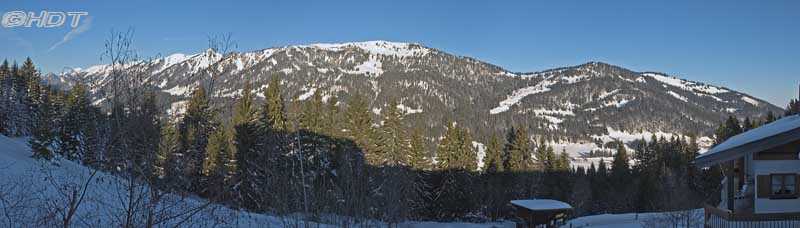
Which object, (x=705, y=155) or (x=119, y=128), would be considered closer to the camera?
(x=119, y=128)

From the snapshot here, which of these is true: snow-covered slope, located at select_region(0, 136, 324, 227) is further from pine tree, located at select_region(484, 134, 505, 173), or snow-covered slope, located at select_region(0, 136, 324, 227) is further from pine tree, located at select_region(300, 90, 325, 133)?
pine tree, located at select_region(484, 134, 505, 173)

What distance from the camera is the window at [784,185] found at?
40.2 ft

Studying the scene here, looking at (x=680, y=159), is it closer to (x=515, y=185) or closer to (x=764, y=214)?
(x=515, y=185)

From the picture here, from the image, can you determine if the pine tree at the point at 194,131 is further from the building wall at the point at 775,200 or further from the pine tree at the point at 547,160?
the pine tree at the point at 547,160

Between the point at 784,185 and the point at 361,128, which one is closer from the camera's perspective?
the point at 784,185

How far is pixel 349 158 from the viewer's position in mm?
13602

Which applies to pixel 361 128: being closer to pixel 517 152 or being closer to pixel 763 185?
pixel 517 152

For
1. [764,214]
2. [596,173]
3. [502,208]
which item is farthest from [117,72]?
[596,173]

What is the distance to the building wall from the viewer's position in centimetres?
1217

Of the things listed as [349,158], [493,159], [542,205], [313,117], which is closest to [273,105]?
[313,117]

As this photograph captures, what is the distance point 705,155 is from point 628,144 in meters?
185

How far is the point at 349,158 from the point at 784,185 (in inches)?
408

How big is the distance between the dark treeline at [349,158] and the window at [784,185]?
17.0ft

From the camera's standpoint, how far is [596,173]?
53250mm
